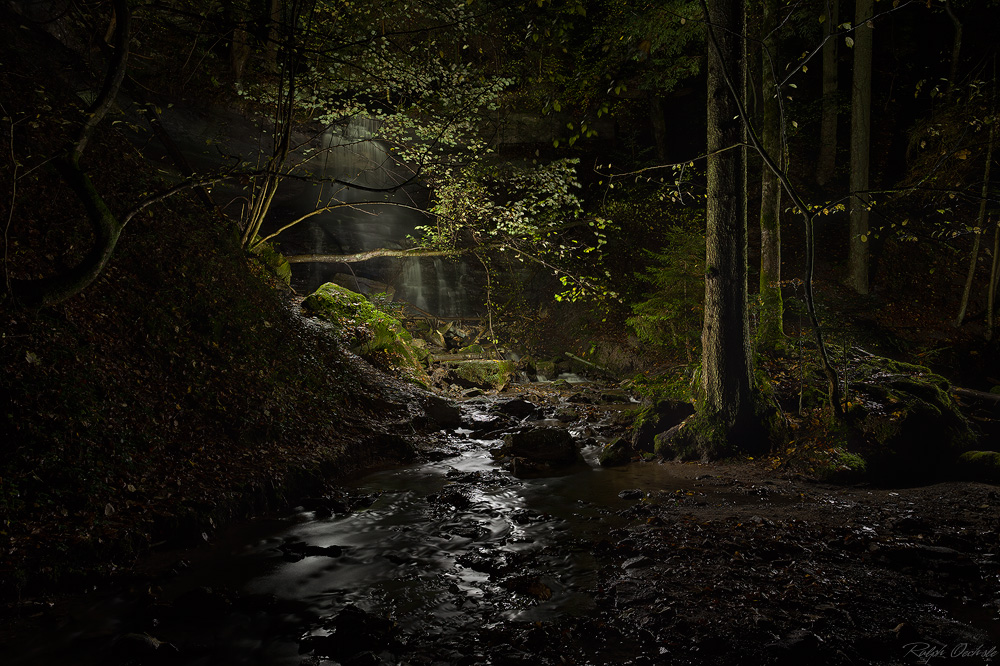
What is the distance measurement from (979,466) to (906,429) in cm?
88

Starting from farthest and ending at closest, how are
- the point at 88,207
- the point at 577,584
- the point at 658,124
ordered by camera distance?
the point at 658,124 < the point at 88,207 < the point at 577,584

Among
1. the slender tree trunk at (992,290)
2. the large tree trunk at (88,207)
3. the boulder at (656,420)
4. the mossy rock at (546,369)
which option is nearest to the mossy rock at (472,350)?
the mossy rock at (546,369)

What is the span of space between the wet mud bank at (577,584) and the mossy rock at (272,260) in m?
7.59

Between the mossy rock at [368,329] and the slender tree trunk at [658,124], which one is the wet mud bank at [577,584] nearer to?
the mossy rock at [368,329]

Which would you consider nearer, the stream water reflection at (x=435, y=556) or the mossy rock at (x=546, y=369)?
the stream water reflection at (x=435, y=556)

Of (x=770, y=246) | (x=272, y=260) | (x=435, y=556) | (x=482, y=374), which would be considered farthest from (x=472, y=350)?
(x=435, y=556)

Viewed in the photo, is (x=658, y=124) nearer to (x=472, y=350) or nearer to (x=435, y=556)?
(x=472, y=350)

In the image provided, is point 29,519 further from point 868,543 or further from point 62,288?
point 868,543

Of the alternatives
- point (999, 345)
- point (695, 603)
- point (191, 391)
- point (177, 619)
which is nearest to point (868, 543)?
point (695, 603)

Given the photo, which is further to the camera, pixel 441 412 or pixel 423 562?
pixel 441 412

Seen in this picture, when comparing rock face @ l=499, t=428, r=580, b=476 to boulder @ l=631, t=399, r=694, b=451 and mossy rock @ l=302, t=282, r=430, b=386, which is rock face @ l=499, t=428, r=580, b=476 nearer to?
boulder @ l=631, t=399, r=694, b=451

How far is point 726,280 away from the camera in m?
7.95

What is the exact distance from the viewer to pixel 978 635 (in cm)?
342

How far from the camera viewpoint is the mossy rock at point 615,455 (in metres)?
8.64
